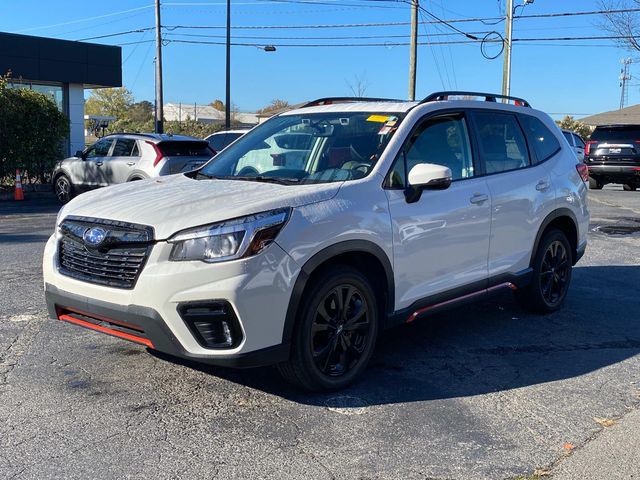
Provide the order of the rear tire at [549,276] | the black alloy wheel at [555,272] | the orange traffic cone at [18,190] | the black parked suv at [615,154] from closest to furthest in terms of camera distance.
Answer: the rear tire at [549,276] < the black alloy wheel at [555,272] < the orange traffic cone at [18,190] < the black parked suv at [615,154]

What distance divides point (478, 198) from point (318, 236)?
5.57 feet

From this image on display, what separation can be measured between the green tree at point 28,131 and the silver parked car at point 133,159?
2254 mm

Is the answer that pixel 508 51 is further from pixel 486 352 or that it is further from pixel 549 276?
pixel 486 352

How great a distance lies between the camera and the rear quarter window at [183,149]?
13500mm

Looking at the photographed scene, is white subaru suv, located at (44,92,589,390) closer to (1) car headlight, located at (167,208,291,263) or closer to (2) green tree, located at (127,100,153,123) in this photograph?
(1) car headlight, located at (167,208,291,263)

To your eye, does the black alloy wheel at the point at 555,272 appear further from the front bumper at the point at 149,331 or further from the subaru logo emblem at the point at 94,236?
the subaru logo emblem at the point at 94,236

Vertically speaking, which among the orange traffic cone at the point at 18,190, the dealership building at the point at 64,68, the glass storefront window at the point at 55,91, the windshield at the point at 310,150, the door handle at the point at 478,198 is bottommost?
the orange traffic cone at the point at 18,190

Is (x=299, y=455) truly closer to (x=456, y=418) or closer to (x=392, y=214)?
(x=456, y=418)

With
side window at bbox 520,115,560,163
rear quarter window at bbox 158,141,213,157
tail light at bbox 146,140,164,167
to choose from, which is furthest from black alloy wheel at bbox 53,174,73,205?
side window at bbox 520,115,560,163

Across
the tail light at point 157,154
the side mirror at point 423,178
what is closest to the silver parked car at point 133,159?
the tail light at point 157,154

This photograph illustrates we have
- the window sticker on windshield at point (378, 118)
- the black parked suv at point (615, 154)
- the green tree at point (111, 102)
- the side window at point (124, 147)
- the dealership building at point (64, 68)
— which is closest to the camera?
the window sticker on windshield at point (378, 118)

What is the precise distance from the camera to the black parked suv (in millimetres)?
19750

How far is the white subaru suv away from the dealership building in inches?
721

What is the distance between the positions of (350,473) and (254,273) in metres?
1.14
